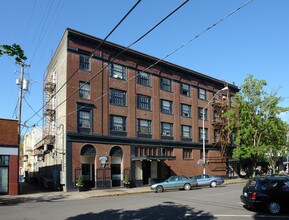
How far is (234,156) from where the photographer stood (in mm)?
46156

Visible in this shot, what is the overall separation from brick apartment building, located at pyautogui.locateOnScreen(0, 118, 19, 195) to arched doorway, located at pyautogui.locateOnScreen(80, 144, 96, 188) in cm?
635

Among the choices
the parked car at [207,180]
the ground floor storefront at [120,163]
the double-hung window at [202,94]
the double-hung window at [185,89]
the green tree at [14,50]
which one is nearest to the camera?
the green tree at [14,50]

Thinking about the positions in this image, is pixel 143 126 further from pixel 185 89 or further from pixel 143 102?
pixel 185 89

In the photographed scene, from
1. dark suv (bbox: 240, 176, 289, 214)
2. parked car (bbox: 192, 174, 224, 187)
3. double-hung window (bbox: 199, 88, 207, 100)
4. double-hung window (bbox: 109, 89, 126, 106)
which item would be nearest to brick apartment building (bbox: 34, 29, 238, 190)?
double-hung window (bbox: 109, 89, 126, 106)

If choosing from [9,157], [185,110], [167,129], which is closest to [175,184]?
[167,129]

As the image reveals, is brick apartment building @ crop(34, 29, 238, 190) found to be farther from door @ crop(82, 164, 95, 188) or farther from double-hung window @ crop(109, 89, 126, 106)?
double-hung window @ crop(109, 89, 126, 106)

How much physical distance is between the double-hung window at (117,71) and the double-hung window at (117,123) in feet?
13.9

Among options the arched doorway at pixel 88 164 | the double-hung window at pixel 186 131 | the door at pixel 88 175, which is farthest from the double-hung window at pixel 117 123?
the double-hung window at pixel 186 131

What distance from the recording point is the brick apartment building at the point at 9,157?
88.9 ft

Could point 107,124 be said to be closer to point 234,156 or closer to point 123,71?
point 123,71

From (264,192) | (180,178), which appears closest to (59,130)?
(180,178)

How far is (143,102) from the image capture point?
38.1 metres

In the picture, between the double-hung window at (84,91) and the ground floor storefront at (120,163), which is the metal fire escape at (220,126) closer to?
the ground floor storefront at (120,163)

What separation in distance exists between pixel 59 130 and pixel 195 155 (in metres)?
18.5
